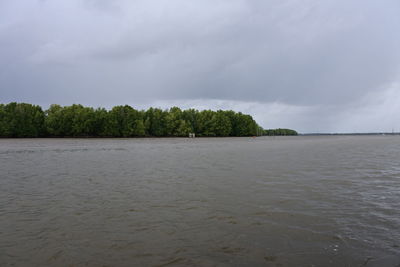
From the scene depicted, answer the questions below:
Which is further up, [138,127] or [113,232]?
[138,127]

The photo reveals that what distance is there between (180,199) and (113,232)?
11.8ft

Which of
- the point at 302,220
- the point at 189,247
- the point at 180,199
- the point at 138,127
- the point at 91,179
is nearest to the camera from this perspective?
the point at 189,247

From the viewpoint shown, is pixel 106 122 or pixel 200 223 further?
pixel 106 122

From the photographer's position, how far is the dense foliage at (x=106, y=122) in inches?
4029

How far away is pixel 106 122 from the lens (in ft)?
381

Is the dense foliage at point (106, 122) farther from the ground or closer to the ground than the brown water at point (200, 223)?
farther from the ground

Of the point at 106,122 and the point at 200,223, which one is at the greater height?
the point at 106,122

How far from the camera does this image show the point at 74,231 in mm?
6836

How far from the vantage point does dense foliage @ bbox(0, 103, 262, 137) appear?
10234 centimetres

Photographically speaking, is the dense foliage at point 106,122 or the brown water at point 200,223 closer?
the brown water at point 200,223

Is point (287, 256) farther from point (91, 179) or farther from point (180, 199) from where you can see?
point (91, 179)

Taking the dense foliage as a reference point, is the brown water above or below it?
below

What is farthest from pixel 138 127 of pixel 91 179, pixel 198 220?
pixel 198 220

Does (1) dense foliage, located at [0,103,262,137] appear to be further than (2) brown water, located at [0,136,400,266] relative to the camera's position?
Yes
